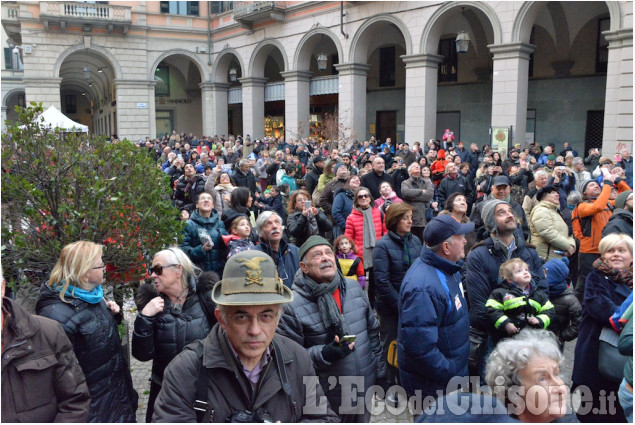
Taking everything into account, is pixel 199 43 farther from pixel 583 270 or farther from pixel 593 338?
pixel 593 338

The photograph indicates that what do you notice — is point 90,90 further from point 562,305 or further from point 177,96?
point 562,305

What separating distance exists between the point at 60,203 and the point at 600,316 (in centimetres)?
412

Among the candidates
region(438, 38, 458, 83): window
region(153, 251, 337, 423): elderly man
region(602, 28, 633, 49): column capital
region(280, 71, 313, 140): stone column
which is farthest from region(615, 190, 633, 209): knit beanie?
region(438, 38, 458, 83): window

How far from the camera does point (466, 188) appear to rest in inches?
400

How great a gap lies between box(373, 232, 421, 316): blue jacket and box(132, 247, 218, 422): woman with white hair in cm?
190

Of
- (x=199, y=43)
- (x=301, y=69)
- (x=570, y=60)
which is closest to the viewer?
(x=570, y=60)

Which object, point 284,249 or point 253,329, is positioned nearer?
point 253,329

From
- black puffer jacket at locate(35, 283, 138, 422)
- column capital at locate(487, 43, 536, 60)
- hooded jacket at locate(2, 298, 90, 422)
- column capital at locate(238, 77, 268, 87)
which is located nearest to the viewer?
hooded jacket at locate(2, 298, 90, 422)

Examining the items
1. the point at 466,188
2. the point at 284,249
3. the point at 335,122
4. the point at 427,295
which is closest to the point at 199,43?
the point at 335,122

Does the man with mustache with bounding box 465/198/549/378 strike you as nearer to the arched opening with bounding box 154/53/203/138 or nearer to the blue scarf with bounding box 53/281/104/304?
the blue scarf with bounding box 53/281/104/304

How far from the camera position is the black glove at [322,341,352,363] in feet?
10.4

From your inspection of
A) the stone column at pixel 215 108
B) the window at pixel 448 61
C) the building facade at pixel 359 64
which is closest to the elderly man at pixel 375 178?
the building facade at pixel 359 64

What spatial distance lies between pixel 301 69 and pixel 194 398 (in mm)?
24628

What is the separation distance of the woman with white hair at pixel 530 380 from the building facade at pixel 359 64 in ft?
47.3
